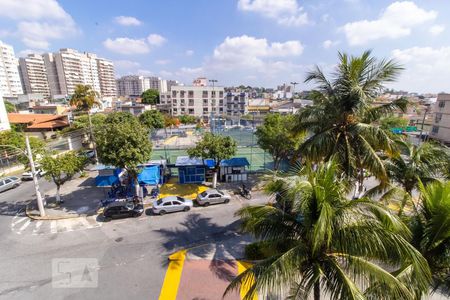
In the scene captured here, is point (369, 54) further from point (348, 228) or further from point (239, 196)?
point (239, 196)

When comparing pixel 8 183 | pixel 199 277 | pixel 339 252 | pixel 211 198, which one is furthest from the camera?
pixel 8 183

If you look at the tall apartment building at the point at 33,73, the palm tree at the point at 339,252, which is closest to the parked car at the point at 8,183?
the palm tree at the point at 339,252

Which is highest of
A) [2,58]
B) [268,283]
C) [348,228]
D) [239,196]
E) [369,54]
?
[2,58]

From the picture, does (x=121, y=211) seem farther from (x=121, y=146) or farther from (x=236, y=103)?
(x=236, y=103)

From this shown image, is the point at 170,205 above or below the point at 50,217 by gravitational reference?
above

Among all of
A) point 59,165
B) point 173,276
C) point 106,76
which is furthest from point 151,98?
point 173,276

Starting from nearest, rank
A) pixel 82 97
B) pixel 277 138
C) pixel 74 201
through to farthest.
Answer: pixel 74 201, pixel 277 138, pixel 82 97

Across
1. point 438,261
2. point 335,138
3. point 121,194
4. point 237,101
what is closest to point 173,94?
point 237,101

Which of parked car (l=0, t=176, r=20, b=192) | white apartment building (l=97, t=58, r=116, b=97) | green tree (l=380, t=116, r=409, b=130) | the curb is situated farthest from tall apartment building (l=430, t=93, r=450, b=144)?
white apartment building (l=97, t=58, r=116, b=97)
